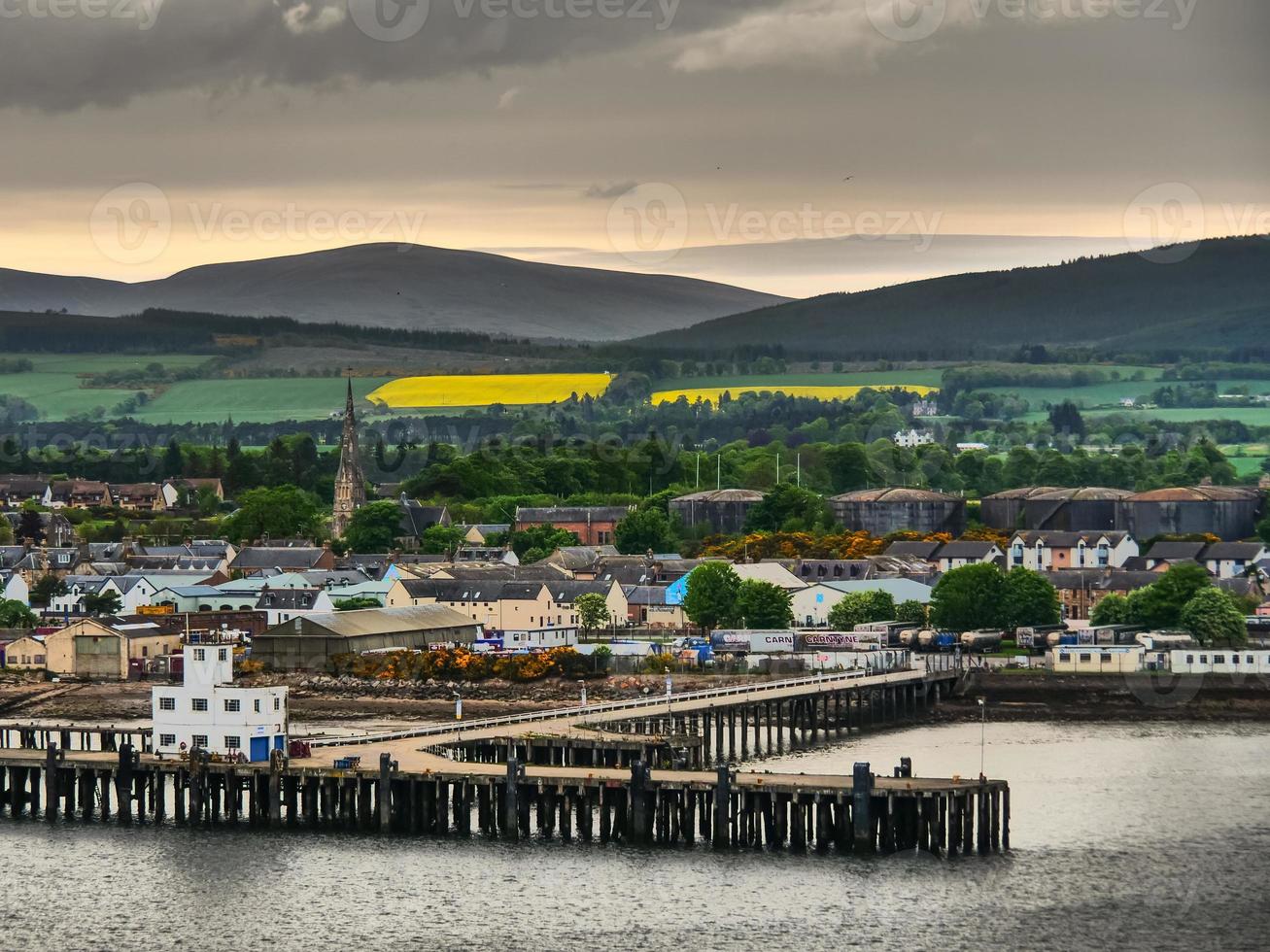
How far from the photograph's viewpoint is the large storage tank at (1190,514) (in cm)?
12675

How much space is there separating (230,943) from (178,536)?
8678 cm

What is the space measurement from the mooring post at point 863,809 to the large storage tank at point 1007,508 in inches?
3294

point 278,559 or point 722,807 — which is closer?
point 722,807

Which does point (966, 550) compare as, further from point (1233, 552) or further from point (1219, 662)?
point (1219, 662)

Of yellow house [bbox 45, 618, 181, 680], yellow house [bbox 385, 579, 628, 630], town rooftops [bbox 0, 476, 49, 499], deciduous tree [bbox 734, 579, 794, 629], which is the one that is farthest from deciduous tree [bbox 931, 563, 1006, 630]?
town rooftops [bbox 0, 476, 49, 499]

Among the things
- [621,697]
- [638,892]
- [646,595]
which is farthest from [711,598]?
[638,892]

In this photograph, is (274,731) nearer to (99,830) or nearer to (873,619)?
(99,830)

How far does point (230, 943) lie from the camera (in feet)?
134

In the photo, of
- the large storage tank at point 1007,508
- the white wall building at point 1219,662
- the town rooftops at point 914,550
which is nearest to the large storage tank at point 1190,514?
the large storage tank at point 1007,508

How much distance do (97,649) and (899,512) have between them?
59.9 metres

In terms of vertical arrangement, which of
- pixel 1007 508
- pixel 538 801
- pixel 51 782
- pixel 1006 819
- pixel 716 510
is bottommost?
pixel 1006 819

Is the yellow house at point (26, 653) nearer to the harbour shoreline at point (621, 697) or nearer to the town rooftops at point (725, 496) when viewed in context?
the harbour shoreline at point (621, 697)

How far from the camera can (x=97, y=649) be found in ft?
261

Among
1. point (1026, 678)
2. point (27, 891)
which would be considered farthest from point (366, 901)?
point (1026, 678)
